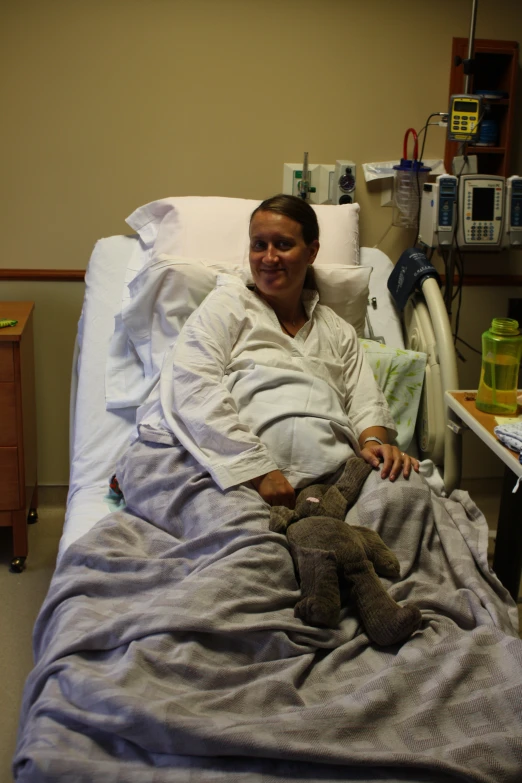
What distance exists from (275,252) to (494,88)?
135 centimetres

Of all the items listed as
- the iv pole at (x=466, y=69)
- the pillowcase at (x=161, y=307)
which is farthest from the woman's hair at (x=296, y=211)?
the iv pole at (x=466, y=69)

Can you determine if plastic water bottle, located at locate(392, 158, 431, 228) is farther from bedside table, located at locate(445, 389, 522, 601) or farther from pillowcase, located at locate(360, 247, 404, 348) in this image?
bedside table, located at locate(445, 389, 522, 601)

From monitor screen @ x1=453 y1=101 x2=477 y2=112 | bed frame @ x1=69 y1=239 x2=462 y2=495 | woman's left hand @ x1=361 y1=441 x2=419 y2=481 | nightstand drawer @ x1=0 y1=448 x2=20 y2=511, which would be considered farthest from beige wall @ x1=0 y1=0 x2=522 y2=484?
woman's left hand @ x1=361 y1=441 x2=419 y2=481

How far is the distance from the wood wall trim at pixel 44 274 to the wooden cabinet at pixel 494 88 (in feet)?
4.49

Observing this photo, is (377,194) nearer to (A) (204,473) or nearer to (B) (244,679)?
(A) (204,473)

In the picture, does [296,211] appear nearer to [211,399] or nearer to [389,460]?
[211,399]

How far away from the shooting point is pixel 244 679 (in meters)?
1.30

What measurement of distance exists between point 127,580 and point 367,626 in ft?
1.47

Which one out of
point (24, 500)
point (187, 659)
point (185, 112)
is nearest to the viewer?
point (187, 659)

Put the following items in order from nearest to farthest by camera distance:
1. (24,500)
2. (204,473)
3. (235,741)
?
(235,741) → (204,473) → (24,500)

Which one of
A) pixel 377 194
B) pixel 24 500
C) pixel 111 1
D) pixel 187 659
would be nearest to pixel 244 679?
pixel 187 659

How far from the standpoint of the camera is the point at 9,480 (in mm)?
2516

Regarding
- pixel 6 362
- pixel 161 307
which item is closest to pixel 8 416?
pixel 6 362

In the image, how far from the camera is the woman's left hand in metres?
1.85
